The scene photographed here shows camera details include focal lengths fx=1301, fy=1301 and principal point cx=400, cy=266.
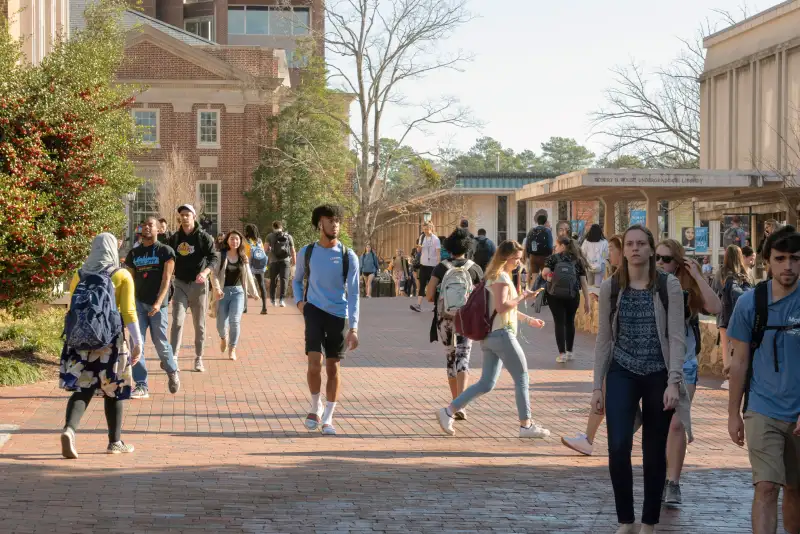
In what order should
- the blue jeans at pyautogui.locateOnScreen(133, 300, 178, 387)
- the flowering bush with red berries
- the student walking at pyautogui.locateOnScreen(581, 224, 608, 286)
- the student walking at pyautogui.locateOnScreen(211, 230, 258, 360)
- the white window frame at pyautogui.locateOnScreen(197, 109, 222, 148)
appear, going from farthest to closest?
the white window frame at pyautogui.locateOnScreen(197, 109, 222, 148) < the student walking at pyautogui.locateOnScreen(581, 224, 608, 286) < the student walking at pyautogui.locateOnScreen(211, 230, 258, 360) < the flowering bush with red berries < the blue jeans at pyautogui.locateOnScreen(133, 300, 178, 387)

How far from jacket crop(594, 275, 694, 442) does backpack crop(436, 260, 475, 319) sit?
4.15 m

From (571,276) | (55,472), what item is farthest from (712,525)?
(571,276)

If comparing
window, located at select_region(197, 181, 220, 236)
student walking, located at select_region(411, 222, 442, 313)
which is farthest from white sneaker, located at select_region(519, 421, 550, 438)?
window, located at select_region(197, 181, 220, 236)

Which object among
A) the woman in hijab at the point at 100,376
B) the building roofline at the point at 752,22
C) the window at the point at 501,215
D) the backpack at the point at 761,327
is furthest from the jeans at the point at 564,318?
the window at the point at 501,215

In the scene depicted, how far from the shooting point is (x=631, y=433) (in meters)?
6.75

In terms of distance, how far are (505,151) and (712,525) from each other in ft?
491

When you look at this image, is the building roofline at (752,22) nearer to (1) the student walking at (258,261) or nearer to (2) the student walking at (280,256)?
(2) the student walking at (280,256)

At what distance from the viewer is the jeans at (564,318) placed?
655 inches

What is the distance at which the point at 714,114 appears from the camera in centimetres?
4316

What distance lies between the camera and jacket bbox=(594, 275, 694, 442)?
668cm

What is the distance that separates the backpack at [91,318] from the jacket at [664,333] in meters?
3.75

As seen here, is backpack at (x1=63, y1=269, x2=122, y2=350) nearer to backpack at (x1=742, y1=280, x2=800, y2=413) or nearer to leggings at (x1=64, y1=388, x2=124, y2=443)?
leggings at (x1=64, y1=388, x2=124, y2=443)

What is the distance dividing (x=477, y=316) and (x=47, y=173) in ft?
22.4

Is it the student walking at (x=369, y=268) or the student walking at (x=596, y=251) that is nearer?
the student walking at (x=596, y=251)
